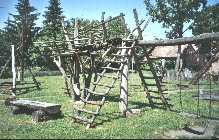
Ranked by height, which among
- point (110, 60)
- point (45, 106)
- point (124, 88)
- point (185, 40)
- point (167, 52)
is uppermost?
point (167, 52)

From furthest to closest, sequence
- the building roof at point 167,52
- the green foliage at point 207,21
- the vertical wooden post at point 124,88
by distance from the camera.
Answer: the green foliage at point 207,21 → the building roof at point 167,52 → the vertical wooden post at point 124,88

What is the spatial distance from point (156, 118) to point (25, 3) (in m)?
58.4

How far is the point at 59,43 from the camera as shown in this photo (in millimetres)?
20859

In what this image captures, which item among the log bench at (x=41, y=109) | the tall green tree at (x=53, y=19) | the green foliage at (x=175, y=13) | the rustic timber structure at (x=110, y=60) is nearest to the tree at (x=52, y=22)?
the tall green tree at (x=53, y=19)

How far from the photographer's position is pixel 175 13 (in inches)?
2146

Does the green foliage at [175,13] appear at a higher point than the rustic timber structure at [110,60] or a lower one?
higher

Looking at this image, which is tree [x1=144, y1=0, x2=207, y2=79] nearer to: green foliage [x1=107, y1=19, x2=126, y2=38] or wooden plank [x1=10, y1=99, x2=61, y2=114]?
green foliage [x1=107, y1=19, x2=126, y2=38]

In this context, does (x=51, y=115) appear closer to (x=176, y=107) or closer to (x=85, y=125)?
(x=85, y=125)

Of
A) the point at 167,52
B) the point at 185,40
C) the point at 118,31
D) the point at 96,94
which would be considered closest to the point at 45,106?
the point at 96,94

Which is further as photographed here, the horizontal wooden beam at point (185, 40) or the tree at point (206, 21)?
the tree at point (206, 21)

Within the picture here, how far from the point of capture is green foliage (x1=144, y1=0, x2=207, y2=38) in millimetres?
54219

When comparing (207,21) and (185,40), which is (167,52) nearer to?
(207,21)

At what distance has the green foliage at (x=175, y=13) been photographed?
54.2 m

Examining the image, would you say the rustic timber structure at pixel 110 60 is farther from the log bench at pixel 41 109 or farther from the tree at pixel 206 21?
the tree at pixel 206 21
